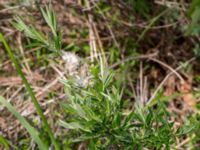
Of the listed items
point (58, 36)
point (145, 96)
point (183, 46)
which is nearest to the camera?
point (58, 36)

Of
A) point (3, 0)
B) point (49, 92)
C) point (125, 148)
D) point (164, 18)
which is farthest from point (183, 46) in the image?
point (125, 148)

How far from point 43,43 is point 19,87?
2.98 ft

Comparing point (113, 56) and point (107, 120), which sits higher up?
point (107, 120)

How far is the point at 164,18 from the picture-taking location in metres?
2.22

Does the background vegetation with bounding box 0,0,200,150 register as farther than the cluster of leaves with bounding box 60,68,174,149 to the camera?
Yes

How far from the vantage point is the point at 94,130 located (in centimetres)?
125

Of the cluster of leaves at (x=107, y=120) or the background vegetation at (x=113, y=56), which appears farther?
the background vegetation at (x=113, y=56)

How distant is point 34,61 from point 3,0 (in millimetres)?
357

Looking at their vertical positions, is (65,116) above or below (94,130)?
below

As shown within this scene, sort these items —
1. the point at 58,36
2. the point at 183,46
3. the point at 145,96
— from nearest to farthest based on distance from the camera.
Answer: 1. the point at 58,36
2. the point at 145,96
3. the point at 183,46

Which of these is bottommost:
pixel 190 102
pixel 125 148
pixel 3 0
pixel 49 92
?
pixel 190 102

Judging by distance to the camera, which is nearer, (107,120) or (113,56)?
(107,120)

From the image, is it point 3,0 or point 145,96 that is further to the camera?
point 3,0

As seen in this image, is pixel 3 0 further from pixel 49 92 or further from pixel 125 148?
pixel 125 148
